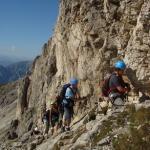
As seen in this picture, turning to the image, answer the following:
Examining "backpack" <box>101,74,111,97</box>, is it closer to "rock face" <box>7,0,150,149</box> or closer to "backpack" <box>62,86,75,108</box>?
"backpack" <box>62,86,75,108</box>

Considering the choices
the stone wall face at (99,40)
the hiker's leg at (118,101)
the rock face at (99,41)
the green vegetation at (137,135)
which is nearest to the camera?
the green vegetation at (137,135)

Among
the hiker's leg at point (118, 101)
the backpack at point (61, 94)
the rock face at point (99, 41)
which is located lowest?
the hiker's leg at point (118, 101)

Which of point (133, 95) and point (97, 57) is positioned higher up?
point (97, 57)

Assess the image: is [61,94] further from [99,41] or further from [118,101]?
[99,41]

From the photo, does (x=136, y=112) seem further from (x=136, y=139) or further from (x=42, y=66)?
(x=42, y=66)

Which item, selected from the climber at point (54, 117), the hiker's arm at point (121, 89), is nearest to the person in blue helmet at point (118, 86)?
the hiker's arm at point (121, 89)

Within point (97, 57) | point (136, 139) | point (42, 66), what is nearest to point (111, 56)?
point (97, 57)

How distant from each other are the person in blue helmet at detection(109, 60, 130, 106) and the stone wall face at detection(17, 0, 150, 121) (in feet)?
10.3

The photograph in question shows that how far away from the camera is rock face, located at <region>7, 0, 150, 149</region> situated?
27.3 m

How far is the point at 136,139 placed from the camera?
1418cm

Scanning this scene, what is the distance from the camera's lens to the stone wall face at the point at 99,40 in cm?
2767

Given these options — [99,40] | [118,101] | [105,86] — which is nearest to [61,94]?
[105,86]

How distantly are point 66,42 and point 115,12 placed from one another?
47.6ft

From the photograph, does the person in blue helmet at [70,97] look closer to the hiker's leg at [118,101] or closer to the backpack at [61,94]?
the backpack at [61,94]
